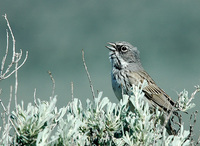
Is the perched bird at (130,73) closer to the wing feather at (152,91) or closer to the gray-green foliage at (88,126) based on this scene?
the wing feather at (152,91)

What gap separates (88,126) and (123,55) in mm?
2956

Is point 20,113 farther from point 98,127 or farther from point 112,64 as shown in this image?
point 112,64

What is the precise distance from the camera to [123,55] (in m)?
4.78

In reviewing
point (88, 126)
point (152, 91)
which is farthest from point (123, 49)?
point (88, 126)

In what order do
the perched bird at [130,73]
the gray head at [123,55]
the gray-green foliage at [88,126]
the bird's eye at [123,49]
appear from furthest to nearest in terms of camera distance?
the bird's eye at [123,49], the gray head at [123,55], the perched bird at [130,73], the gray-green foliage at [88,126]

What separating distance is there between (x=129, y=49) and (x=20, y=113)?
11.0 ft

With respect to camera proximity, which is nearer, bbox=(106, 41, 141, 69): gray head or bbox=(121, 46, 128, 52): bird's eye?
bbox=(106, 41, 141, 69): gray head

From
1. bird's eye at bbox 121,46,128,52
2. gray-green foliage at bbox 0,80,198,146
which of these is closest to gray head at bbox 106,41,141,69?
bird's eye at bbox 121,46,128,52

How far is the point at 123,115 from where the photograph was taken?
195cm

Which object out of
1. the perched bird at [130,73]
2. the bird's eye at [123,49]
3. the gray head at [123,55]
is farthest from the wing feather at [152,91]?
the bird's eye at [123,49]

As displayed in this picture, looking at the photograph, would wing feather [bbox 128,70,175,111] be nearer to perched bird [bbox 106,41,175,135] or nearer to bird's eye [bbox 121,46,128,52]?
perched bird [bbox 106,41,175,135]

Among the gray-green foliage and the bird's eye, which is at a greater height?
the bird's eye

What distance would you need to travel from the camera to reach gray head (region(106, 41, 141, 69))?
4.64 metres

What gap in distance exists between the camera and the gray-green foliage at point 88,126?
1.64 m
